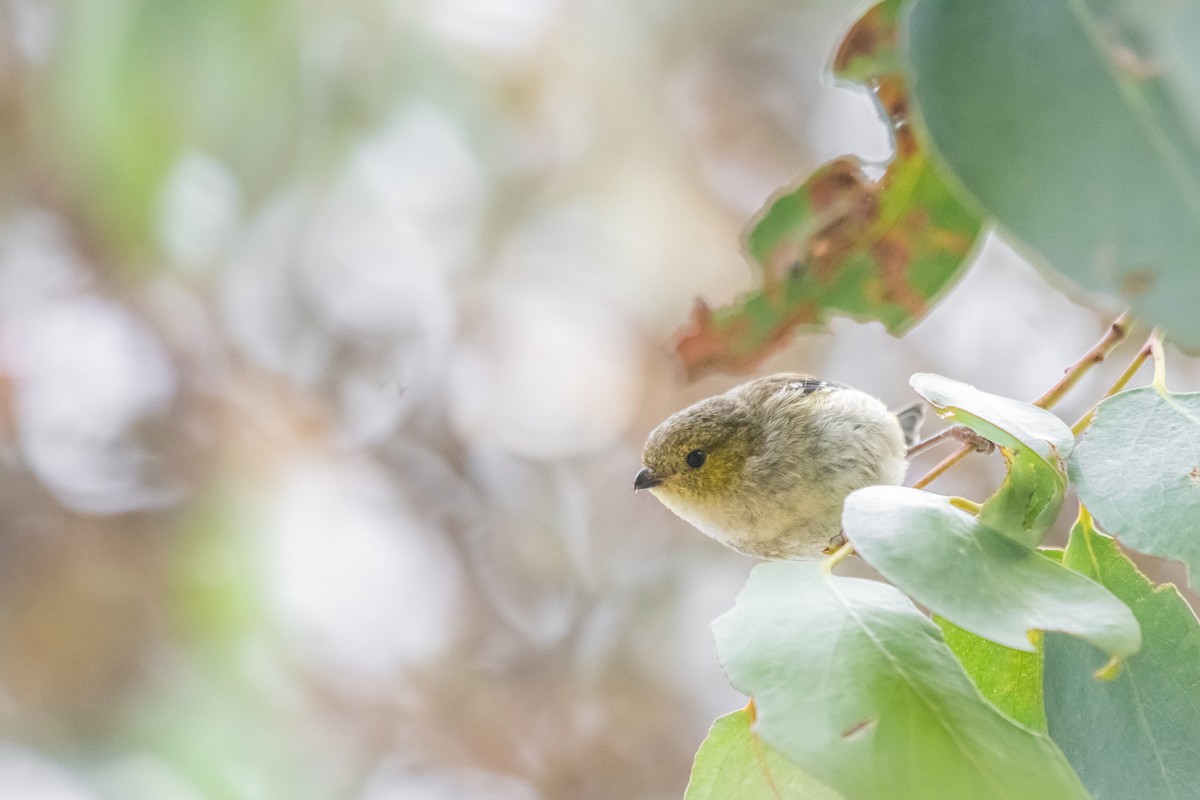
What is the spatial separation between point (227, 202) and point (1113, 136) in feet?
10.9

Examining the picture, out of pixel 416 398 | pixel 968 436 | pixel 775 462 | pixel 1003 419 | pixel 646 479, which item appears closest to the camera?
pixel 1003 419

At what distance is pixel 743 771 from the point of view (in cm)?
84

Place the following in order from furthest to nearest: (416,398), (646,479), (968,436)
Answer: (416,398) → (646,479) → (968,436)

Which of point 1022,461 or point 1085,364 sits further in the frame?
point 1085,364

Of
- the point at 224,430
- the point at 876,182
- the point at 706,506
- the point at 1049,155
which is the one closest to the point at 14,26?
the point at 224,430

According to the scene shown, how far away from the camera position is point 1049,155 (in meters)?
0.65

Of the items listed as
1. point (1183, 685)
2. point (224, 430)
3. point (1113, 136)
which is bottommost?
point (1183, 685)

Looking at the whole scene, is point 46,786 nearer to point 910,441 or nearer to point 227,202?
point 227,202

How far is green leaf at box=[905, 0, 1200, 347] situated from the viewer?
2.03 feet

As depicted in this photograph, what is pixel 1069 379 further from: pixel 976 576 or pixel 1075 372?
pixel 976 576

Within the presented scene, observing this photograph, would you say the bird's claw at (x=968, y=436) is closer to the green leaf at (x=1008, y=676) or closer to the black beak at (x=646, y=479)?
the green leaf at (x=1008, y=676)

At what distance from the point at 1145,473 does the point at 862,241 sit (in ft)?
1.82

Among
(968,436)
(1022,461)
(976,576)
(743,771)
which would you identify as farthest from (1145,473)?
(968,436)

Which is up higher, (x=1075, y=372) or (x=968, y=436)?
(x=968, y=436)
